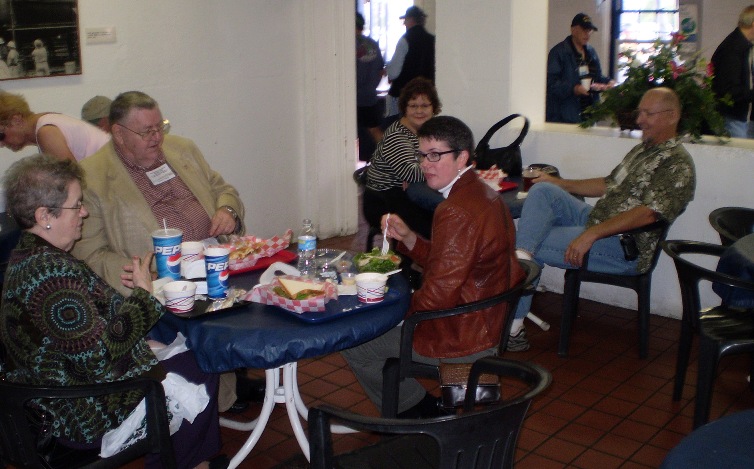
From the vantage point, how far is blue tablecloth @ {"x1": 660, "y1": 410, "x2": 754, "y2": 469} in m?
1.66

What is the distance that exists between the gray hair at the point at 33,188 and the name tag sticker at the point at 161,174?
0.89m

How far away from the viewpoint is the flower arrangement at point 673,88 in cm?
440

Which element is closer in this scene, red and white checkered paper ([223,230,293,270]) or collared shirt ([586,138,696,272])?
red and white checkered paper ([223,230,293,270])

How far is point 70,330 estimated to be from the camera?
7.67 feet

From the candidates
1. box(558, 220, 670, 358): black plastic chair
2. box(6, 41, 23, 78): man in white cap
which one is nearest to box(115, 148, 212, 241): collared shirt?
box(6, 41, 23, 78): man in white cap

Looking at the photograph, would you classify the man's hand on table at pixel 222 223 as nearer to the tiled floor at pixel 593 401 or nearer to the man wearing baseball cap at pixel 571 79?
the tiled floor at pixel 593 401

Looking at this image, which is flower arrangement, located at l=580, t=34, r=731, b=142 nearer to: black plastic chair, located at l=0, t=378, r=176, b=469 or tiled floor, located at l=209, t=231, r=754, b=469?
tiled floor, located at l=209, t=231, r=754, b=469

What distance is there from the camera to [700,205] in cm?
454

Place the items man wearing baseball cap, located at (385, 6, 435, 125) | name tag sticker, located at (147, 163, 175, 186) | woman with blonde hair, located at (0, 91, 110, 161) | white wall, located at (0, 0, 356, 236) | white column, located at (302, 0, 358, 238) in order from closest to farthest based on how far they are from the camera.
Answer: name tag sticker, located at (147, 163, 175, 186), woman with blonde hair, located at (0, 91, 110, 161), white wall, located at (0, 0, 356, 236), white column, located at (302, 0, 358, 238), man wearing baseball cap, located at (385, 6, 435, 125)

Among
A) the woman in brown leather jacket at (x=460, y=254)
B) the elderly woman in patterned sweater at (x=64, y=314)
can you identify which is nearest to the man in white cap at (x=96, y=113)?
the elderly woman in patterned sweater at (x=64, y=314)

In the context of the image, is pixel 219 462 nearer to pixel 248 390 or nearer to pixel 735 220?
pixel 248 390

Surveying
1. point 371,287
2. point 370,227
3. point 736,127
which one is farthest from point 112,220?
point 736,127

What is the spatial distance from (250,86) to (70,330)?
373cm

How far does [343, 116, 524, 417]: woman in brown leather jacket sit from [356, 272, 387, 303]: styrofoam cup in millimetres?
231
